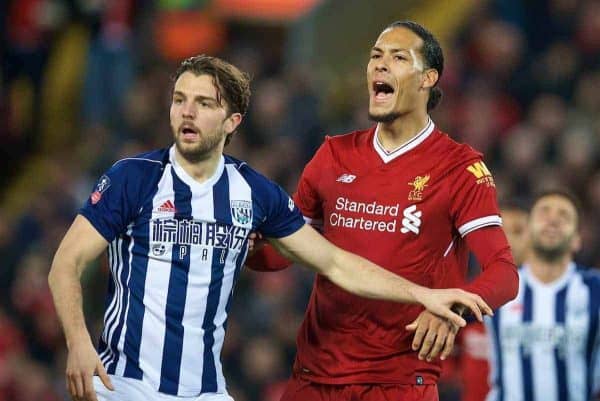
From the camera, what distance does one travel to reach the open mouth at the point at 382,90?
6.13 meters

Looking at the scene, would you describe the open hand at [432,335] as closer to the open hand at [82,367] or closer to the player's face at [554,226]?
the open hand at [82,367]

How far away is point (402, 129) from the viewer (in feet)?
20.4

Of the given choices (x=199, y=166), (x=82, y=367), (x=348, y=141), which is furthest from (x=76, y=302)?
(x=348, y=141)

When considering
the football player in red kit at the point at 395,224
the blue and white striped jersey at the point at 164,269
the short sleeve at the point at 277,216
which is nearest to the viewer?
the blue and white striped jersey at the point at 164,269

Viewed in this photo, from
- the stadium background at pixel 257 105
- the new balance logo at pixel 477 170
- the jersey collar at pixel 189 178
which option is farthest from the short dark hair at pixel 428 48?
the stadium background at pixel 257 105

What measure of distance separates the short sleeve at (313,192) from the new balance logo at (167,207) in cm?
88

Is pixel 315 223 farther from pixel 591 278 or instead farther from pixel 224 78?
pixel 591 278

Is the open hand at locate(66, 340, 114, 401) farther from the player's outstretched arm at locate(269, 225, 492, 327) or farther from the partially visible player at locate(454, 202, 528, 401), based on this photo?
the partially visible player at locate(454, 202, 528, 401)

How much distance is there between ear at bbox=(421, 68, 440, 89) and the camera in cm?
619

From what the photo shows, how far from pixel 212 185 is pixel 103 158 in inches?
319

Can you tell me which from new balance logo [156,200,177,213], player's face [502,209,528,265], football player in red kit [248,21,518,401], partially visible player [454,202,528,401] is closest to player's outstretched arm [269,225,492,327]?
football player in red kit [248,21,518,401]

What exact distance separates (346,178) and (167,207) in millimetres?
940

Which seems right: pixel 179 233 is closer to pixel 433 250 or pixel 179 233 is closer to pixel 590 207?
pixel 433 250

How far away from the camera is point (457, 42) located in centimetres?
1388
